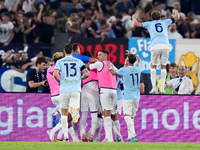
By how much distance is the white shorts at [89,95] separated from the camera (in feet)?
49.6

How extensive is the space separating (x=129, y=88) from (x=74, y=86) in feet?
5.41

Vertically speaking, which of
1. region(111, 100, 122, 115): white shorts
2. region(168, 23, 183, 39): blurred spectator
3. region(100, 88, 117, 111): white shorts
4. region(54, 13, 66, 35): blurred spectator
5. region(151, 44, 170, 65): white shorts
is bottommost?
region(111, 100, 122, 115): white shorts

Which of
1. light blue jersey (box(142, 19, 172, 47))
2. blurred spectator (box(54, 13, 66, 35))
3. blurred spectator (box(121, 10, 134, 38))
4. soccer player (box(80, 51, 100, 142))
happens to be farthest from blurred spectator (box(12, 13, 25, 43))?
light blue jersey (box(142, 19, 172, 47))

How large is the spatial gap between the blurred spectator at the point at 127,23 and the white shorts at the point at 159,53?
589cm

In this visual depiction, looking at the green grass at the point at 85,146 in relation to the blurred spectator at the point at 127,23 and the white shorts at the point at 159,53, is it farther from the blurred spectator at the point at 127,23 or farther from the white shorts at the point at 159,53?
the blurred spectator at the point at 127,23

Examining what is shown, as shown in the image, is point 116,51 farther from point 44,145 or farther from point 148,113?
point 44,145

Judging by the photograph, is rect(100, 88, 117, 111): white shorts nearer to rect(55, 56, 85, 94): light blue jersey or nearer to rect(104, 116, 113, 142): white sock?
rect(104, 116, 113, 142): white sock

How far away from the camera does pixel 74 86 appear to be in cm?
1352

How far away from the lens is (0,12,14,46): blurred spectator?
20250 millimetres

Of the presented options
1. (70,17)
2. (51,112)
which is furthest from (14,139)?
(70,17)

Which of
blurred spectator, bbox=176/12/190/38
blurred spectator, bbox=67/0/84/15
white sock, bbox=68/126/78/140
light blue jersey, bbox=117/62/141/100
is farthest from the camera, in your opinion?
blurred spectator, bbox=67/0/84/15

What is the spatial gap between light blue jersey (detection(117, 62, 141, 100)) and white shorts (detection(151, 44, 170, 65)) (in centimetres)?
74

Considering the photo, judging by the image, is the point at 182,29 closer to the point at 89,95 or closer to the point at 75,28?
the point at 75,28

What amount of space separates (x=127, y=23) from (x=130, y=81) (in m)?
7.30
